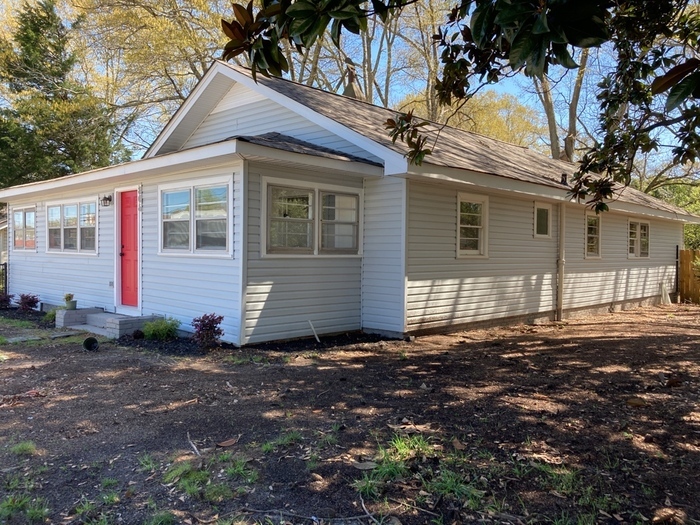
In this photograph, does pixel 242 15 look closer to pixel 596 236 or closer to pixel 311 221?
pixel 311 221

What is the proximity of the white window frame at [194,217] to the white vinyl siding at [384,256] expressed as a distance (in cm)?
239

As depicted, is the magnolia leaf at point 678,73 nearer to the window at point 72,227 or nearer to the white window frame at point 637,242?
the window at point 72,227

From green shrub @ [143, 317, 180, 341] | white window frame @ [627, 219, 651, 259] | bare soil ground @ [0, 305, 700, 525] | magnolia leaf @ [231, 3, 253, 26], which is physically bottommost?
bare soil ground @ [0, 305, 700, 525]

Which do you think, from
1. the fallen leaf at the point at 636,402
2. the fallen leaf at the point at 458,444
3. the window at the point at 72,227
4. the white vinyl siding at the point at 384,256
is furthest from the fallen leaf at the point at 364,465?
the window at the point at 72,227

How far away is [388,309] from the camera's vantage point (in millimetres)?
8711

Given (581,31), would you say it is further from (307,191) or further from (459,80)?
(307,191)

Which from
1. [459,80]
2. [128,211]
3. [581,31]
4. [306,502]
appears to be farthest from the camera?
[128,211]

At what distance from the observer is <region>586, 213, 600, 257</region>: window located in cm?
1287

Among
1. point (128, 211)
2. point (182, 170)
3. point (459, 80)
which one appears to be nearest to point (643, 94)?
point (459, 80)

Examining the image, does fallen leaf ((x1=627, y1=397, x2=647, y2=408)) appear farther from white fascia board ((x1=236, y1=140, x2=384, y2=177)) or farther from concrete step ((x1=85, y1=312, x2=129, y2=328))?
concrete step ((x1=85, y1=312, x2=129, y2=328))

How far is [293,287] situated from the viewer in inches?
319

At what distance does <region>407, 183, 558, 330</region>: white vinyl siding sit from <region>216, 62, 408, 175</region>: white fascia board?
0.82m

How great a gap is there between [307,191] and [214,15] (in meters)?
13.8

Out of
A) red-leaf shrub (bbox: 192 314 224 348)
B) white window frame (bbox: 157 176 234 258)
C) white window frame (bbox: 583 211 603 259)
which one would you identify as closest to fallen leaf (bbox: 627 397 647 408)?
red-leaf shrub (bbox: 192 314 224 348)
